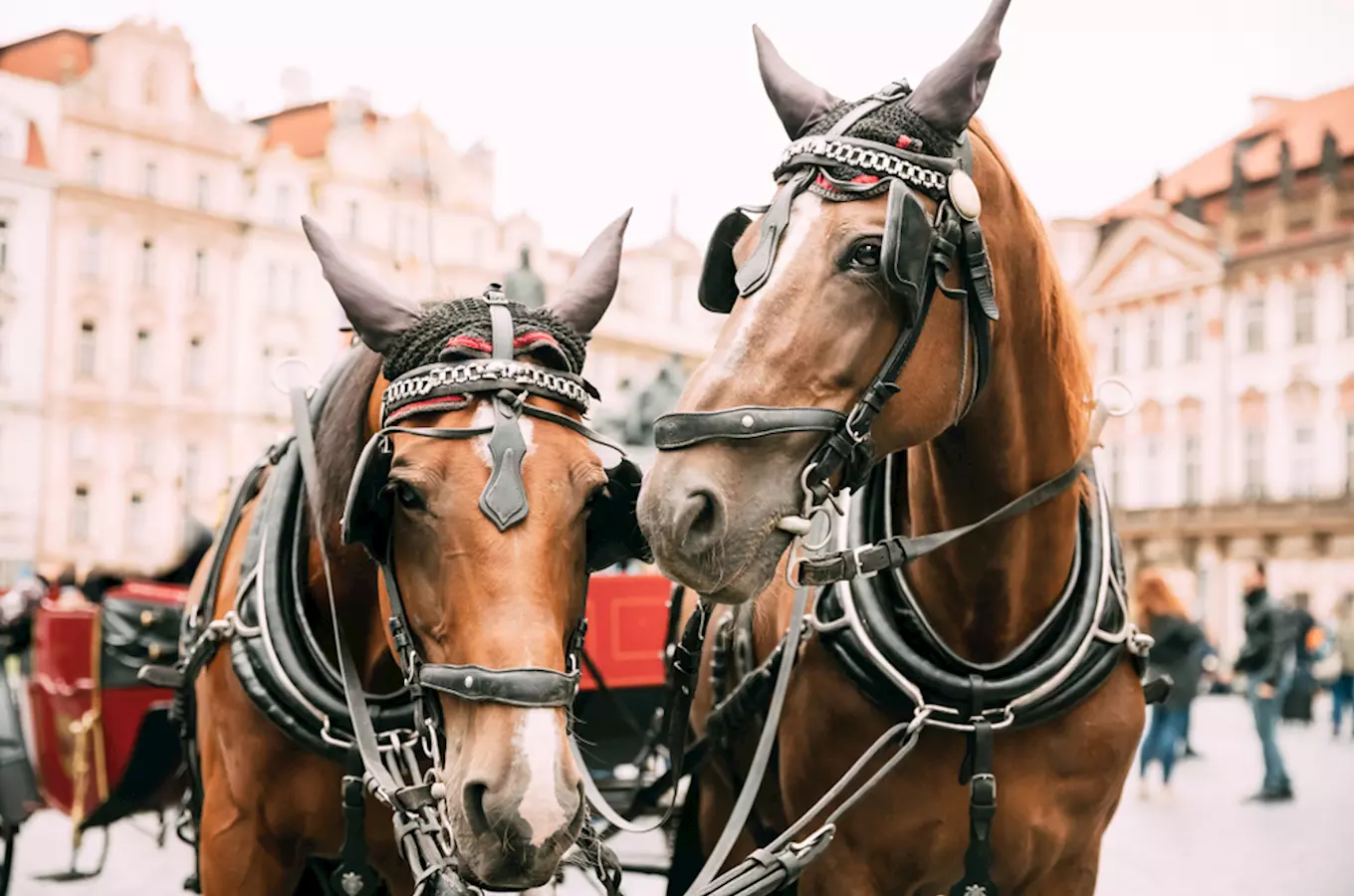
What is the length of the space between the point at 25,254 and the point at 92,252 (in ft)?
4.65

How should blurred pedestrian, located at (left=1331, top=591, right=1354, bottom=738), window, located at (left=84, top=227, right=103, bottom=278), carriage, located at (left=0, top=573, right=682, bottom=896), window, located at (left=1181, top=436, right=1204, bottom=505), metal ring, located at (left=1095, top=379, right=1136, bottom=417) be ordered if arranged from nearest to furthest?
metal ring, located at (left=1095, top=379, right=1136, bottom=417) < carriage, located at (left=0, top=573, right=682, bottom=896) < blurred pedestrian, located at (left=1331, top=591, right=1354, bottom=738) < window, located at (left=84, top=227, right=103, bottom=278) < window, located at (left=1181, top=436, right=1204, bottom=505)

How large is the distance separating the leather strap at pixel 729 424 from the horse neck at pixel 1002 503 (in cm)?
50

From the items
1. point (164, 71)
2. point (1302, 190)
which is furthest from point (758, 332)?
point (1302, 190)

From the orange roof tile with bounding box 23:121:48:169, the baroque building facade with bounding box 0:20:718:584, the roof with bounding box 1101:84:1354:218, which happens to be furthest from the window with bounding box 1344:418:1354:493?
the orange roof tile with bounding box 23:121:48:169

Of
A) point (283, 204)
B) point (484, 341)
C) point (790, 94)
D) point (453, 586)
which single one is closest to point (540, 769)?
point (453, 586)

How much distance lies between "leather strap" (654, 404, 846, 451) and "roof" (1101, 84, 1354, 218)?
97.9 feet

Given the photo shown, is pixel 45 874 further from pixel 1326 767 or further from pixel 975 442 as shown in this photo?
pixel 1326 767

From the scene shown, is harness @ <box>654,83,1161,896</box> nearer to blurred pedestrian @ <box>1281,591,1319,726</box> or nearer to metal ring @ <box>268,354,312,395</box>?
metal ring @ <box>268,354,312,395</box>

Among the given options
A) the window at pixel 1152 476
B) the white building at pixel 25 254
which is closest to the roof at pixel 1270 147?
the window at pixel 1152 476

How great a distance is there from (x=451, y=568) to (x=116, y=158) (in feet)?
87.1

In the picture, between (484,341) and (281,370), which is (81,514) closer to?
(281,370)

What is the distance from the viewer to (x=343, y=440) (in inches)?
105

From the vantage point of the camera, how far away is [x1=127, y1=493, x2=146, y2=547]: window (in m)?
26.0

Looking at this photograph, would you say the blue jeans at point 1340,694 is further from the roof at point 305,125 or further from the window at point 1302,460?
the roof at point 305,125
